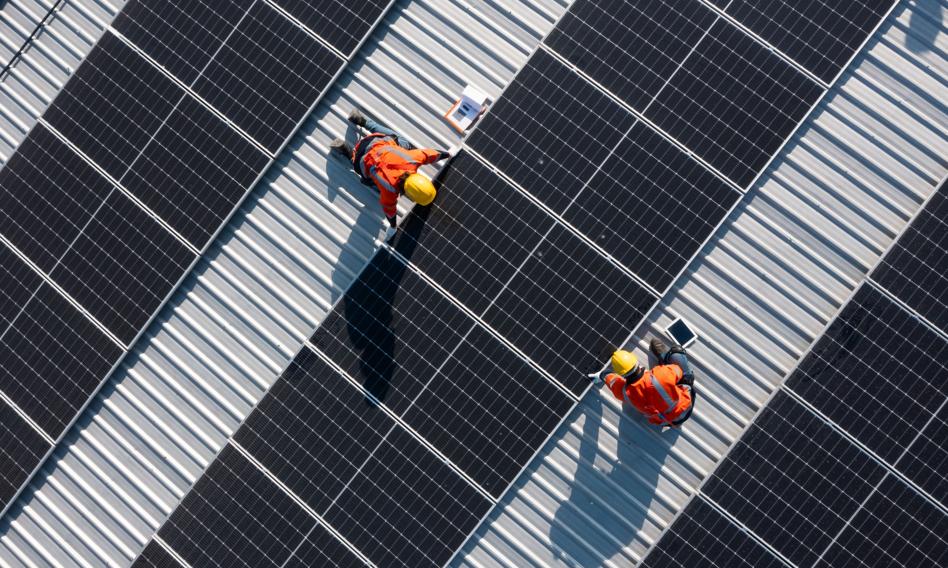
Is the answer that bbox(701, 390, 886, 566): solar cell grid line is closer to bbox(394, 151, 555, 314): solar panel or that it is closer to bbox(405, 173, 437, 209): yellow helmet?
bbox(394, 151, 555, 314): solar panel

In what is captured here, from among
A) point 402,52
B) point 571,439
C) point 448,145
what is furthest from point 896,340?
point 402,52

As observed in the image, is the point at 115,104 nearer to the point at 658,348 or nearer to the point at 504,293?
the point at 504,293

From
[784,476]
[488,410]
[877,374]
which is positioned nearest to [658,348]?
[784,476]

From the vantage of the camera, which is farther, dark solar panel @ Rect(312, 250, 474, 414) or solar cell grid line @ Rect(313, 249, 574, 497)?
dark solar panel @ Rect(312, 250, 474, 414)

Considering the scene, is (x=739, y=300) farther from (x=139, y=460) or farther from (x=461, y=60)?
(x=139, y=460)

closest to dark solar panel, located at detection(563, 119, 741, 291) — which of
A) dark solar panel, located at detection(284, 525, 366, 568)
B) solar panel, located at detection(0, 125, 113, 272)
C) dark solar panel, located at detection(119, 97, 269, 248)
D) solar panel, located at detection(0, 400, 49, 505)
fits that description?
dark solar panel, located at detection(119, 97, 269, 248)
